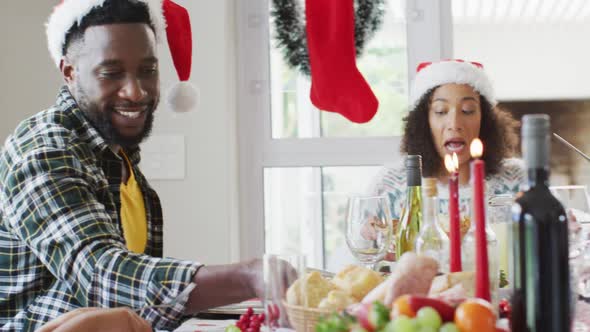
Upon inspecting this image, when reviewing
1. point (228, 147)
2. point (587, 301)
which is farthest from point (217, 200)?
point (587, 301)

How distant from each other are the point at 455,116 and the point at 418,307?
6.57ft

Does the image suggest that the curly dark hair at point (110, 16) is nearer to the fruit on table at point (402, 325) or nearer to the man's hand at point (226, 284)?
the man's hand at point (226, 284)

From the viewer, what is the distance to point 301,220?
2971mm

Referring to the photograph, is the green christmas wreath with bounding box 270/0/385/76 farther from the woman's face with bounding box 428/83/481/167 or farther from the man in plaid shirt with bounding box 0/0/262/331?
the man in plaid shirt with bounding box 0/0/262/331

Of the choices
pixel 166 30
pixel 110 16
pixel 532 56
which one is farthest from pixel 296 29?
pixel 532 56

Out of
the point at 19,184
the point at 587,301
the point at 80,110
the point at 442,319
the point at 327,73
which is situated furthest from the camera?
the point at 327,73

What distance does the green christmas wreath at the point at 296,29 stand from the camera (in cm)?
288

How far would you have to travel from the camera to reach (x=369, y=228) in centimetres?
121

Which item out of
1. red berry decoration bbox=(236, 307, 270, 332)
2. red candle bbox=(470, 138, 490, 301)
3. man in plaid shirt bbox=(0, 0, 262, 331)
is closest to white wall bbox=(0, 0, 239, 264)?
man in plaid shirt bbox=(0, 0, 262, 331)

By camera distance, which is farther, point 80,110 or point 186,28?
point 186,28

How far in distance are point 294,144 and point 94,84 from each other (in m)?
1.31

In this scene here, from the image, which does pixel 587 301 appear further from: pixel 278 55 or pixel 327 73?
pixel 278 55

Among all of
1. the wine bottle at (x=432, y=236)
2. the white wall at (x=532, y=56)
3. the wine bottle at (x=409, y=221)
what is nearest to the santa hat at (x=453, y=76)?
the wine bottle at (x=409, y=221)

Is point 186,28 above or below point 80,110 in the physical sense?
above
